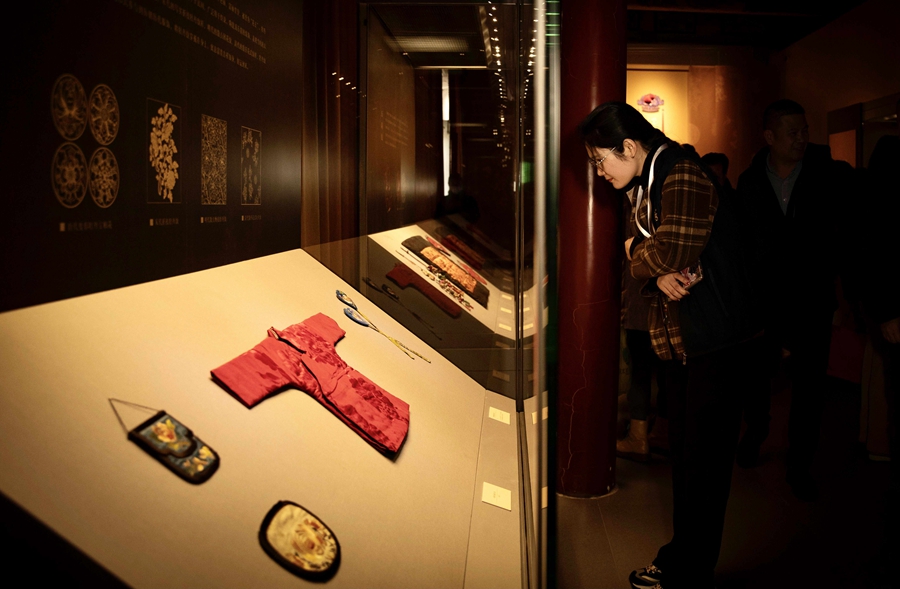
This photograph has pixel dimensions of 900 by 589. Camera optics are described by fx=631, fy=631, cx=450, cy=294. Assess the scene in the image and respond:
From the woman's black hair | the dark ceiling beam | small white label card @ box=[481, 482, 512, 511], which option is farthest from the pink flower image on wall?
small white label card @ box=[481, 482, 512, 511]

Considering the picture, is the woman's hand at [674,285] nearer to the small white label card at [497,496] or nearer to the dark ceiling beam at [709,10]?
the small white label card at [497,496]

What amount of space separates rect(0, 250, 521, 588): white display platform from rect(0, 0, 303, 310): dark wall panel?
0.22 feet

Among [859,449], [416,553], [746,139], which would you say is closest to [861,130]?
[746,139]

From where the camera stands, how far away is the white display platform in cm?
72

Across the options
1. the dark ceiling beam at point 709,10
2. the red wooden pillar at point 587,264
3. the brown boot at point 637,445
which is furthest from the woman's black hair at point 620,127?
the dark ceiling beam at point 709,10

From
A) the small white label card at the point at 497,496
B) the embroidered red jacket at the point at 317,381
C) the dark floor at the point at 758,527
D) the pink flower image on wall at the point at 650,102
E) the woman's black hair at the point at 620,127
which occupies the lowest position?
the dark floor at the point at 758,527

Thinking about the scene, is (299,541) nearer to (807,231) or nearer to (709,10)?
(807,231)

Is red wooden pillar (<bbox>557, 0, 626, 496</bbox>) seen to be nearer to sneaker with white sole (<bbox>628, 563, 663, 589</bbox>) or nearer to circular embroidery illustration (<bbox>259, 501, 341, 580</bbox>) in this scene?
sneaker with white sole (<bbox>628, 563, 663, 589</bbox>)

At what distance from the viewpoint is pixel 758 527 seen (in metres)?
2.27

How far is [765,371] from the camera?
285cm

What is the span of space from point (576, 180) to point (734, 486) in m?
1.45

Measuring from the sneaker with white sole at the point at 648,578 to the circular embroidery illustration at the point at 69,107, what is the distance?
1.79 metres

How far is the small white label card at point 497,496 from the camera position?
1.35 meters

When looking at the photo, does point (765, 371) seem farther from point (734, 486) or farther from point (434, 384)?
point (434, 384)
